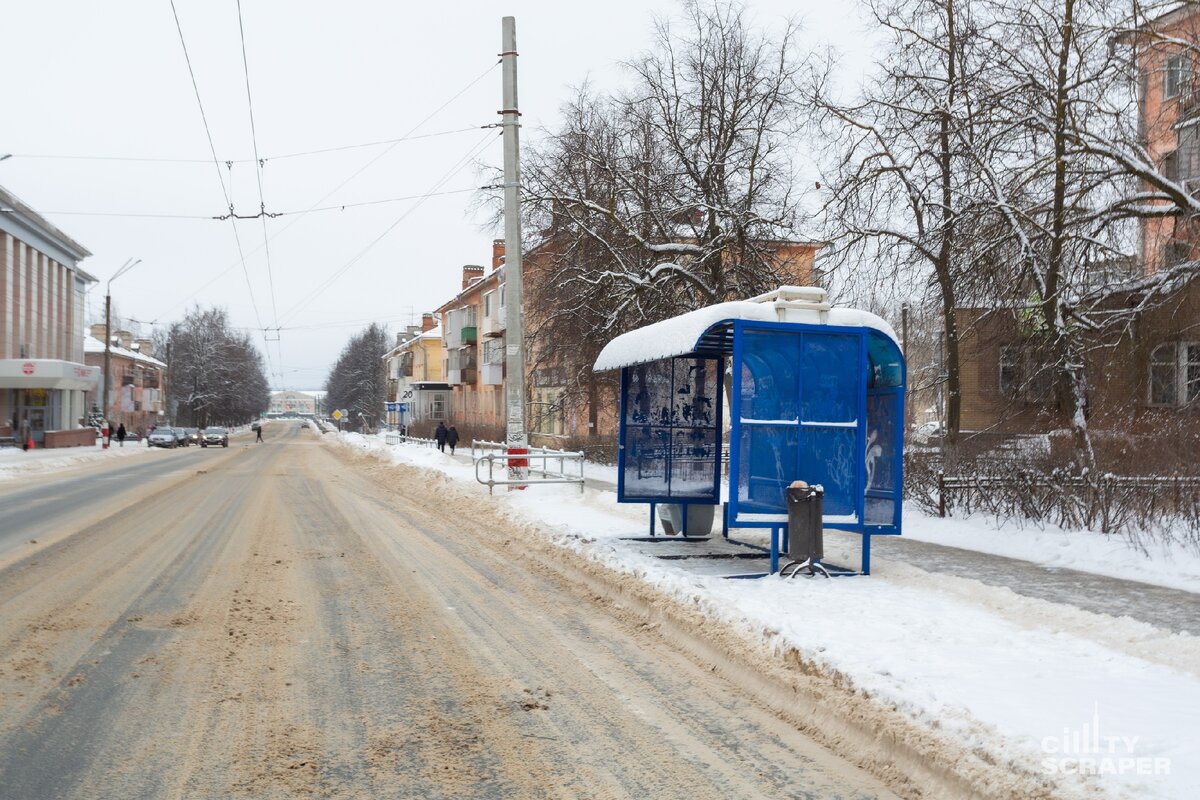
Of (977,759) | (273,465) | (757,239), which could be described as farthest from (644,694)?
(273,465)

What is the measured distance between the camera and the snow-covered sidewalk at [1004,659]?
4.30 m

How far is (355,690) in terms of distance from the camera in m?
5.79

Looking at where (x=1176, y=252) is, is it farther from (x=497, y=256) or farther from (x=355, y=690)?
(x=497, y=256)

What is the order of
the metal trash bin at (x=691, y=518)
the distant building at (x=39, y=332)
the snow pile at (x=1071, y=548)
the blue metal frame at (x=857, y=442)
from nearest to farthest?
→ the blue metal frame at (x=857, y=442), the snow pile at (x=1071, y=548), the metal trash bin at (x=691, y=518), the distant building at (x=39, y=332)

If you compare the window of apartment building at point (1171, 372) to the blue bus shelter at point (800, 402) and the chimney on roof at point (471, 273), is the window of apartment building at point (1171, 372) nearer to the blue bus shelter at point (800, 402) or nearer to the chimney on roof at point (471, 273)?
the blue bus shelter at point (800, 402)

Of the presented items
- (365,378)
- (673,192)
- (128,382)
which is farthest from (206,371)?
(673,192)

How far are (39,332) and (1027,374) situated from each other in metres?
61.1

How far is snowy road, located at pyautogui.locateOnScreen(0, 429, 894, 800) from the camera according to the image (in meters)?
4.46

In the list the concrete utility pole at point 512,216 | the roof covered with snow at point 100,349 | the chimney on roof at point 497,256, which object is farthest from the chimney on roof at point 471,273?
the concrete utility pole at point 512,216

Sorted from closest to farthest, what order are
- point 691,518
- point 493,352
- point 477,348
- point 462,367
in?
point 691,518 < point 493,352 < point 477,348 < point 462,367

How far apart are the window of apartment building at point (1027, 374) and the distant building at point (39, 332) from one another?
155 ft

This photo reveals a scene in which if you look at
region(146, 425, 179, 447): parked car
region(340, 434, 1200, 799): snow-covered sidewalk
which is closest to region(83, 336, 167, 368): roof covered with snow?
region(146, 425, 179, 447): parked car

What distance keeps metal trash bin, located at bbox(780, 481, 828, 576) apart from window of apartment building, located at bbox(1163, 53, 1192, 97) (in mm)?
9925

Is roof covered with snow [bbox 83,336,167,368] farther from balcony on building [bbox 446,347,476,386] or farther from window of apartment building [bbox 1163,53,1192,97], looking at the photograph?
window of apartment building [bbox 1163,53,1192,97]
